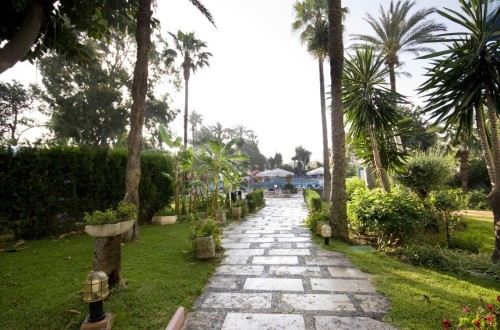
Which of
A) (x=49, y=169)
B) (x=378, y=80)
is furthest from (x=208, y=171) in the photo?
(x=378, y=80)

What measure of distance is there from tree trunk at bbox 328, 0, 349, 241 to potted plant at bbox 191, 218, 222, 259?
346cm

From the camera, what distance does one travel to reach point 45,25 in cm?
493

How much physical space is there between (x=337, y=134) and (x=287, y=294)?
15.8 feet

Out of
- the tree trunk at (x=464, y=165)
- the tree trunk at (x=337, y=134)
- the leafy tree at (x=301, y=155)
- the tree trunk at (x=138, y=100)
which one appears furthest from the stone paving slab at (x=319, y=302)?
the leafy tree at (x=301, y=155)

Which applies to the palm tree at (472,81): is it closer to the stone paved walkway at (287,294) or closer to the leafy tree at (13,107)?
the stone paved walkway at (287,294)

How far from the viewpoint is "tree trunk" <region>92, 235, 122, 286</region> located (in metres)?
3.69

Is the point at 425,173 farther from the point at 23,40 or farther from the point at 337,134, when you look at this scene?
the point at 23,40

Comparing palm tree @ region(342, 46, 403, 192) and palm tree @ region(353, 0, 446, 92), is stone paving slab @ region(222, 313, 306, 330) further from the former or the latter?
palm tree @ region(353, 0, 446, 92)

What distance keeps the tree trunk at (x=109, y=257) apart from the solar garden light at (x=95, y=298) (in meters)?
0.88

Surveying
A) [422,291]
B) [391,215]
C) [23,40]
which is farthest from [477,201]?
[23,40]

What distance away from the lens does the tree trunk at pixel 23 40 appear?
10.9 feet

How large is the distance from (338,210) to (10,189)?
30.3 ft

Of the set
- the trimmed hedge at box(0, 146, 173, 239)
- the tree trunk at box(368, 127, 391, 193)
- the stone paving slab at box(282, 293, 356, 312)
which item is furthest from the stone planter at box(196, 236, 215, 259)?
the tree trunk at box(368, 127, 391, 193)

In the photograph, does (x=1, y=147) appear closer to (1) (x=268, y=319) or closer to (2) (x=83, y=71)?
(1) (x=268, y=319)
